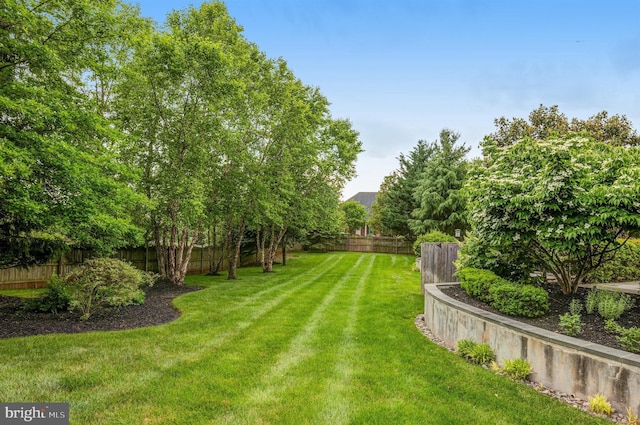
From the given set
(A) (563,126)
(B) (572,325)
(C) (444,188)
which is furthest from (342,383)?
(A) (563,126)

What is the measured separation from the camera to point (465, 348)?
519cm

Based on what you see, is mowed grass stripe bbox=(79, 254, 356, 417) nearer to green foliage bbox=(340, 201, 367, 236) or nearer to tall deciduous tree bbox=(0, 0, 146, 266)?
tall deciduous tree bbox=(0, 0, 146, 266)

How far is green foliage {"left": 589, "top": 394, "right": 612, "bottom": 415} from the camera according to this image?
11.1ft

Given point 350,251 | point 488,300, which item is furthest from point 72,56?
point 350,251

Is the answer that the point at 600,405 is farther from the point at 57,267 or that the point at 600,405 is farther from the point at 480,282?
the point at 57,267

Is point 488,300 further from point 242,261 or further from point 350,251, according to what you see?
point 350,251

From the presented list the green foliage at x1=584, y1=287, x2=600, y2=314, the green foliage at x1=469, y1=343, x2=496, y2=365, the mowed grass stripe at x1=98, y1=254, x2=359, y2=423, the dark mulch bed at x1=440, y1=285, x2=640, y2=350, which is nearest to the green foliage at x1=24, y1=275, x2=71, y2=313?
the mowed grass stripe at x1=98, y1=254, x2=359, y2=423

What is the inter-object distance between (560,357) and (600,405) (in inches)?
23.4

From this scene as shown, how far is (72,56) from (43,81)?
0.72 m

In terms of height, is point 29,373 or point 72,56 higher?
point 72,56

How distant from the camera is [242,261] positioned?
20391mm

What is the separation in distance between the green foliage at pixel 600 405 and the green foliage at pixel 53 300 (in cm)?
898

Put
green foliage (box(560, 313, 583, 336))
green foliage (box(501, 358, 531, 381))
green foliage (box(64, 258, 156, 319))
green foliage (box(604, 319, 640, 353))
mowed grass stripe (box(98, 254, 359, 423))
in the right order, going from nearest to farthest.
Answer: mowed grass stripe (box(98, 254, 359, 423))
green foliage (box(604, 319, 640, 353))
green foliage (box(501, 358, 531, 381))
green foliage (box(560, 313, 583, 336))
green foliage (box(64, 258, 156, 319))

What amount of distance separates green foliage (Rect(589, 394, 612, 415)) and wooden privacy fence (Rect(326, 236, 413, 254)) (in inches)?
1116
